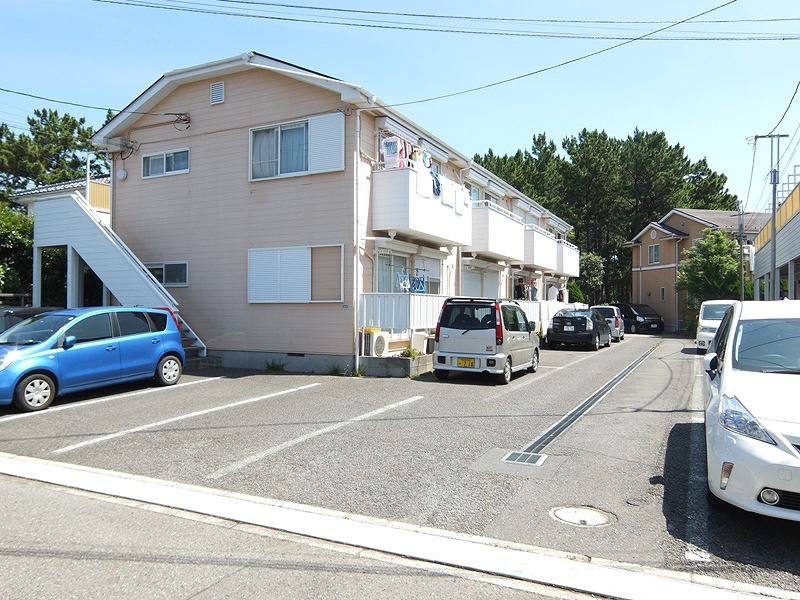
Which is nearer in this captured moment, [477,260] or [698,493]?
[698,493]

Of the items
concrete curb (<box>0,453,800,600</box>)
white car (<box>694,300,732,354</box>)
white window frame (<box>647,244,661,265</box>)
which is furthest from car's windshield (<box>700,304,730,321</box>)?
white window frame (<box>647,244,661,265</box>)

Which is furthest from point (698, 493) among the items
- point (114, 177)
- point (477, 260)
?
point (114, 177)

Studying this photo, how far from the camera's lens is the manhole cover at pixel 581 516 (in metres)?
4.86

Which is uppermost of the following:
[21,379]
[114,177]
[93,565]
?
[114,177]

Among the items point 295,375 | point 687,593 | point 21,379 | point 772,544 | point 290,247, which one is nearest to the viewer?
point 687,593

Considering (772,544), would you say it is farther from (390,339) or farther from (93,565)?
(390,339)

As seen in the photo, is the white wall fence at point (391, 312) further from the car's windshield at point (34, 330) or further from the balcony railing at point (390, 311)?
the car's windshield at point (34, 330)

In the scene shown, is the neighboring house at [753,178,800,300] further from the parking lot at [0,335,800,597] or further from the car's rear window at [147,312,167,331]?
the car's rear window at [147,312,167,331]

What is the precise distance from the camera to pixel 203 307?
16203mm

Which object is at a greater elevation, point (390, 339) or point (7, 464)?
point (390, 339)

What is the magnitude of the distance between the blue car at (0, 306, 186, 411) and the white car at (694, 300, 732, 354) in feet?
54.2

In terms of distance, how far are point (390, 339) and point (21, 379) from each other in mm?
7641

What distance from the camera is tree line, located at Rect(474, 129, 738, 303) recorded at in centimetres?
4984

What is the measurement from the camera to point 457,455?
684cm
